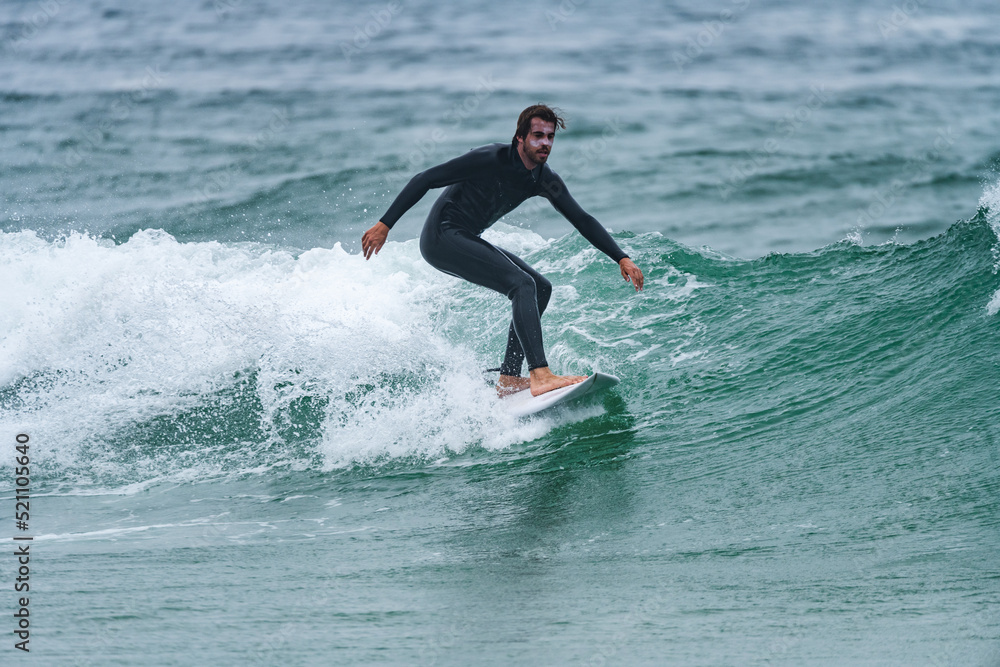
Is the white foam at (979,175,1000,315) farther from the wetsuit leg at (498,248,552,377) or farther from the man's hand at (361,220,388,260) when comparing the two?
the man's hand at (361,220,388,260)

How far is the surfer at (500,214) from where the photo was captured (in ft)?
18.4

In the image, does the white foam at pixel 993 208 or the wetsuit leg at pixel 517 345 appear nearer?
the wetsuit leg at pixel 517 345

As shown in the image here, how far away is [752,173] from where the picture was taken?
1495cm

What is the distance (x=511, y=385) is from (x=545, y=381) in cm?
43

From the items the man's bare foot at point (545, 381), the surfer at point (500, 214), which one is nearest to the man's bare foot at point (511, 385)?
the surfer at point (500, 214)

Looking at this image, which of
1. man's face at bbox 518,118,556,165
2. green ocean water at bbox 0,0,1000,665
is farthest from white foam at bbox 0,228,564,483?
man's face at bbox 518,118,556,165

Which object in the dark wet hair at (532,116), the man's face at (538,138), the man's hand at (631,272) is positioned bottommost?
the man's hand at (631,272)

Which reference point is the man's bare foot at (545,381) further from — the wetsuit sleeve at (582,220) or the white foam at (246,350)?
the wetsuit sleeve at (582,220)

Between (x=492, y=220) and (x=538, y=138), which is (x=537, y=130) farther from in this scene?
(x=492, y=220)

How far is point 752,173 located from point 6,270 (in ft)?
34.1

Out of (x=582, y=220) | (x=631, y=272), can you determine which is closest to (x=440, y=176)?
(x=582, y=220)

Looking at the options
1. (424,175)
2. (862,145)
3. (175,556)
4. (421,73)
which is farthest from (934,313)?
(421,73)

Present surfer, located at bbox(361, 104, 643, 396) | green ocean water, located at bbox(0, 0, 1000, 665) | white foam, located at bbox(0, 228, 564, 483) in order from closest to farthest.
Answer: green ocean water, located at bbox(0, 0, 1000, 665) < surfer, located at bbox(361, 104, 643, 396) < white foam, located at bbox(0, 228, 564, 483)

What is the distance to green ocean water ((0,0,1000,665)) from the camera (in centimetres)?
346
